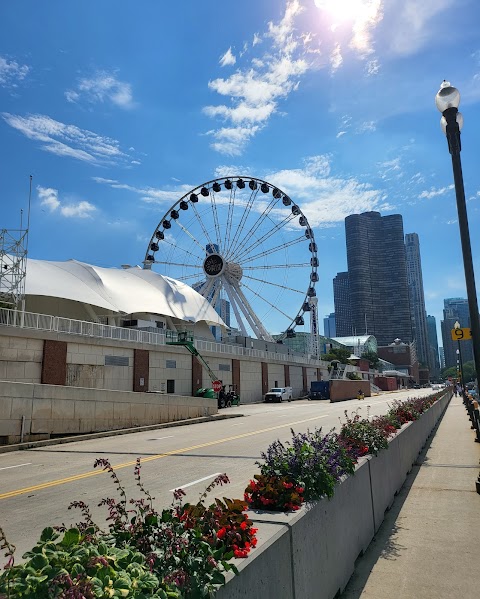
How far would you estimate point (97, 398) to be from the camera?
69.8 feet

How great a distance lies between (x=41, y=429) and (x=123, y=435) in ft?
13.1

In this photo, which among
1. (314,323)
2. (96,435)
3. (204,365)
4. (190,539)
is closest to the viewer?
(190,539)

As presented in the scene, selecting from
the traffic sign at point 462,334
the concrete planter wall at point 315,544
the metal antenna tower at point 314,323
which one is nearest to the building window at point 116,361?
the traffic sign at point 462,334

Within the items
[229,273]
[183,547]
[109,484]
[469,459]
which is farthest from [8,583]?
[229,273]

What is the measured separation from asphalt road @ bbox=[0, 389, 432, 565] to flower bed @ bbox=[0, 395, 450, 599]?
362 cm

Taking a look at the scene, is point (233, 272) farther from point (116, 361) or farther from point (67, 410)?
point (67, 410)

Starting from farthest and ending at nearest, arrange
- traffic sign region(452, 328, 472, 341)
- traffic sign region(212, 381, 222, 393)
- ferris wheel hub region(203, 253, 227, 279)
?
ferris wheel hub region(203, 253, 227, 279), traffic sign region(212, 381, 222, 393), traffic sign region(452, 328, 472, 341)

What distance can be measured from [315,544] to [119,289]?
177 ft

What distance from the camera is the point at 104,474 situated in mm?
11922

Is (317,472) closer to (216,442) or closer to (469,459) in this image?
(469,459)

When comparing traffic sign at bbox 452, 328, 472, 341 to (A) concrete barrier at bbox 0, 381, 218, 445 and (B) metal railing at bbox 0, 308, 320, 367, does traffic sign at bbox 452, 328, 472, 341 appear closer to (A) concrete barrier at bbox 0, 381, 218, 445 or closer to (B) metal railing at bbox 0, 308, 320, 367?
(A) concrete barrier at bbox 0, 381, 218, 445

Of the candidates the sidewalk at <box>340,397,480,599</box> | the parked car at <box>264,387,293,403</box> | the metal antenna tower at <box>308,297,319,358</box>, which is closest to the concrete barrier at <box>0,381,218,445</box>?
the sidewalk at <box>340,397,480,599</box>

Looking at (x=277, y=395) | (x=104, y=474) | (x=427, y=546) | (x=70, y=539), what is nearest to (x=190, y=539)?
(x=70, y=539)

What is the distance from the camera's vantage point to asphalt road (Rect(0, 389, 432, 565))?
8.14 meters
